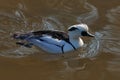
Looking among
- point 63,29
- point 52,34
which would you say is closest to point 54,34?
point 52,34

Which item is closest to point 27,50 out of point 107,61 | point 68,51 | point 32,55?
point 32,55

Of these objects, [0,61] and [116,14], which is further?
[116,14]

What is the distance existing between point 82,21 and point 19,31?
1.71 m

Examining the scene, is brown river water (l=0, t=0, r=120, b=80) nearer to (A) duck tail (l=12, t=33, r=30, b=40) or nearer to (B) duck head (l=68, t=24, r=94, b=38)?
(A) duck tail (l=12, t=33, r=30, b=40)

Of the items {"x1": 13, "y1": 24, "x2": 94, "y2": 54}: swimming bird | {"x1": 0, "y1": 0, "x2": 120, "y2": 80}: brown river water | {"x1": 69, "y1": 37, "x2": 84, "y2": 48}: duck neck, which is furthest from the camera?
{"x1": 69, "y1": 37, "x2": 84, "y2": 48}: duck neck

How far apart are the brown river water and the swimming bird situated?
13cm

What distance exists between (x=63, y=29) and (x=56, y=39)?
3.98ft

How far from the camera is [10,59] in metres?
9.05

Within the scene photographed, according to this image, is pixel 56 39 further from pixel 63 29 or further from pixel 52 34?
pixel 63 29

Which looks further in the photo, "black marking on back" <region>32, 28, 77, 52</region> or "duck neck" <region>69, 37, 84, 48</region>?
"duck neck" <region>69, 37, 84, 48</region>

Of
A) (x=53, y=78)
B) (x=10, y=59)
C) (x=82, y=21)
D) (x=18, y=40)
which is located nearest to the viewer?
(x=53, y=78)

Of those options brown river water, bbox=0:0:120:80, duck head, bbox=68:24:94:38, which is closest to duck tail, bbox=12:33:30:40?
brown river water, bbox=0:0:120:80

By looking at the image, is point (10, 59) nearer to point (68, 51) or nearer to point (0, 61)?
point (0, 61)

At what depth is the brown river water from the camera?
28.6 feet
